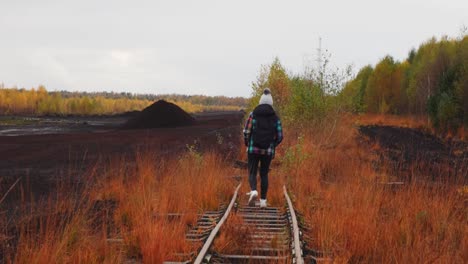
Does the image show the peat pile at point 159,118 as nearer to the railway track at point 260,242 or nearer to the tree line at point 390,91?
the tree line at point 390,91

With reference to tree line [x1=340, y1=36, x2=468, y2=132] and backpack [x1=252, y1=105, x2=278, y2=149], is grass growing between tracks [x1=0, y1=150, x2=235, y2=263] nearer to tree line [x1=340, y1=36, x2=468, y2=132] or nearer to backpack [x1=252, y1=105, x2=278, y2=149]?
backpack [x1=252, y1=105, x2=278, y2=149]

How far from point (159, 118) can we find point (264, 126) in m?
40.3

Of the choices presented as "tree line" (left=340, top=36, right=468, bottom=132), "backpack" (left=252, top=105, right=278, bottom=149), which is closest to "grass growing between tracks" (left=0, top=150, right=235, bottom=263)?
"backpack" (left=252, top=105, right=278, bottom=149)

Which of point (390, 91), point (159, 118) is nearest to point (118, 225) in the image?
point (159, 118)

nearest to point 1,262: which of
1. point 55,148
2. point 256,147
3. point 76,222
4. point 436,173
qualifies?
point 76,222

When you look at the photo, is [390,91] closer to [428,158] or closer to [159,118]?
[159,118]

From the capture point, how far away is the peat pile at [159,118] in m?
45.5

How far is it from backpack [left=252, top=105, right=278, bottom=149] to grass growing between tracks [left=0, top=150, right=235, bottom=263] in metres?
1.51

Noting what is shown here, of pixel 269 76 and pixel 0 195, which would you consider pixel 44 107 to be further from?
pixel 0 195

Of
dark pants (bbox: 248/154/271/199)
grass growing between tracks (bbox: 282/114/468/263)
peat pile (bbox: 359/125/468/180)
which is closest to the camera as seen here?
grass growing between tracks (bbox: 282/114/468/263)

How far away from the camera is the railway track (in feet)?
15.9

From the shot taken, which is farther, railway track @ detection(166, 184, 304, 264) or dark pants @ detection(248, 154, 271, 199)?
dark pants @ detection(248, 154, 271, 199)

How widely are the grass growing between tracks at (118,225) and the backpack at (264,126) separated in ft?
4.95

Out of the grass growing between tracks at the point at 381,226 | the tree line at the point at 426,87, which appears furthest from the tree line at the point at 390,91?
the grass growing between tracks at the point at 381,226
